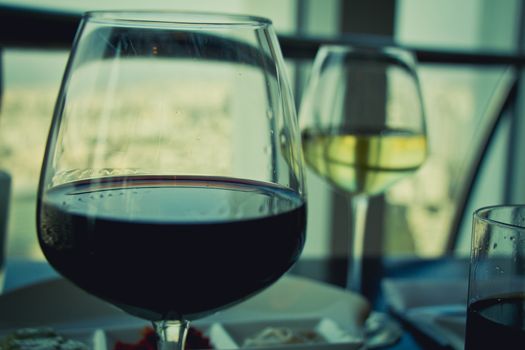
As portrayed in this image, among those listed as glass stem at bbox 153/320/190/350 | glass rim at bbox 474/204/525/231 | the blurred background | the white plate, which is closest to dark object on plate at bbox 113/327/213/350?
the white plate

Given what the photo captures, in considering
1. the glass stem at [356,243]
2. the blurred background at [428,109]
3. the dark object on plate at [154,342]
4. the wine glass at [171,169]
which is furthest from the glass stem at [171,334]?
the blurred background at [428,109]

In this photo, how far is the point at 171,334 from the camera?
49 centimetres

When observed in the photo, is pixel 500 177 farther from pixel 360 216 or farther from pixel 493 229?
pixel 493 229

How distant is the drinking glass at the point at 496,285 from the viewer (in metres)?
0.50

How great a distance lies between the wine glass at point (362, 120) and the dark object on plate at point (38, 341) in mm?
414

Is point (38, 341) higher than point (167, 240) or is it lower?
lower

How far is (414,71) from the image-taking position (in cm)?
100

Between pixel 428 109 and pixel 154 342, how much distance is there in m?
2.01

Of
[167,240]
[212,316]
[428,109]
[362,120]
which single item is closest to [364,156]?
[362,120]

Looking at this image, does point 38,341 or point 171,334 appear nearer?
point 171,334

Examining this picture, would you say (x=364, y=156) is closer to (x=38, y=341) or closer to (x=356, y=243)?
(x=356, y=243)

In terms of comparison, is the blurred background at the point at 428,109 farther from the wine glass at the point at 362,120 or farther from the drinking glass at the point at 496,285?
the drinking glass at the point at 496,285

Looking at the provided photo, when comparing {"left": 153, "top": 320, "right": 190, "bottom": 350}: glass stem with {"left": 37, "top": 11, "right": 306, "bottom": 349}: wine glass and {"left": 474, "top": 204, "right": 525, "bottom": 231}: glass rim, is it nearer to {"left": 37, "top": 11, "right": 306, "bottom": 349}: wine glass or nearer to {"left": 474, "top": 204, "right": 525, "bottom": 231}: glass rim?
{"left": 37, "top": 11, "right": 306, "bottom": 349}: wine glass

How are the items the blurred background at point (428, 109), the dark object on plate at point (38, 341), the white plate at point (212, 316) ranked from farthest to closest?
the blurred background at point (428, 109) → the white plate at point (212, 316) → the dark object on plate at point (38, 341)
